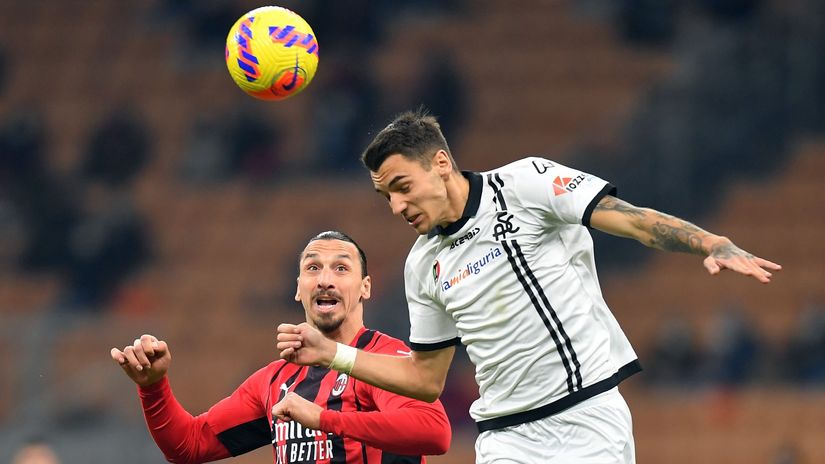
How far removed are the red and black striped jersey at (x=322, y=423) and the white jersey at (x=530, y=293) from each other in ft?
1.00

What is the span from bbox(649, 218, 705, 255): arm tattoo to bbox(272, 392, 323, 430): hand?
1.37m

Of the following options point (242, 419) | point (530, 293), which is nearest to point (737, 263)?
point (530, 293)

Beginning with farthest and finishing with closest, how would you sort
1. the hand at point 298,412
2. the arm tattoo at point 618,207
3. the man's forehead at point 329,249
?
the man's forehead at point 329,249 → the hand at point 298,412 → the arm tattoo at point 618,207

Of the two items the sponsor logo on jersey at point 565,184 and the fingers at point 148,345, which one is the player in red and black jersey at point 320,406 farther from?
the sponsor logo on jersey at point 565,184

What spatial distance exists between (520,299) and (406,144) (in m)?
0.71

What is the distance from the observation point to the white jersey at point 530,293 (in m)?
4.88

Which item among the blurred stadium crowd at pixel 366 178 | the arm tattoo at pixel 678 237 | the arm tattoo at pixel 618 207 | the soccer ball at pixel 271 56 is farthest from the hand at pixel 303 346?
the blurred stadium crowd at pixel 366 178

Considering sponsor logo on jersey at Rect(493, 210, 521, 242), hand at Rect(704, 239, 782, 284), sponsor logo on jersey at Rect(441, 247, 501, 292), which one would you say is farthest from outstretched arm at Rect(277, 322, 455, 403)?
hand at Rect(704, 239, 782, 284)

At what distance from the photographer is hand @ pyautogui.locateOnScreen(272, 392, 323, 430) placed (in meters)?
4.89

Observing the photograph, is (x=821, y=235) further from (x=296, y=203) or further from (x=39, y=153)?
(x=39, y=153)

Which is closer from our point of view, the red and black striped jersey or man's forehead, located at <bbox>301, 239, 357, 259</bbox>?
the red and black striped jersey

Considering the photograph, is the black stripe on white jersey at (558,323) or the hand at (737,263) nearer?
the hand at (737,263)

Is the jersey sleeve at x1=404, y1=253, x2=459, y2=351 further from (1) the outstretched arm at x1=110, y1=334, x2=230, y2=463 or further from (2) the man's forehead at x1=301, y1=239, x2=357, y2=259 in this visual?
(1) the outstretched arm at x1=110, y1=334, x2=230, y2=463

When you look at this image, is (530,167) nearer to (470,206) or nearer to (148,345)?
(470,206)
